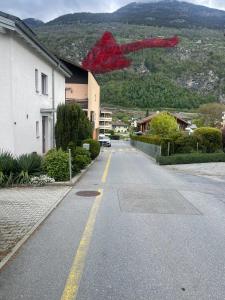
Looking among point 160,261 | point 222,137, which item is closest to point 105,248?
point 160,261

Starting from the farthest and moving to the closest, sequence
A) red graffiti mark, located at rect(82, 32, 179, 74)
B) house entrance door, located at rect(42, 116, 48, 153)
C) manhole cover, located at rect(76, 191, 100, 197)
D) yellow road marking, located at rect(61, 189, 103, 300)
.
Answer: red graffiti mark, located at rect(82, 32, 179, 74), house entrance door, located at rect(42, 116, 48, 153), manhole cover, located at rect(76, 191, 100, 197), yellow road marking, located at rect(61, 189, 103, 300)

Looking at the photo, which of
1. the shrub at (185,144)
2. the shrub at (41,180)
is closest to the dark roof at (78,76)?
the shrub at (185,144)

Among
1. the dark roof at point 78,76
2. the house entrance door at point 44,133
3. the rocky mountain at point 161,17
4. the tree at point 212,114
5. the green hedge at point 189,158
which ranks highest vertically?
the rocky mountain at point 161,17

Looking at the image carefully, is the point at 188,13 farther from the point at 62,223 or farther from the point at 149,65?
the point at 62,223

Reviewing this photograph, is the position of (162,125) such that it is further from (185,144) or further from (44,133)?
(44,133)

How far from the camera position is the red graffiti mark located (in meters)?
95.2

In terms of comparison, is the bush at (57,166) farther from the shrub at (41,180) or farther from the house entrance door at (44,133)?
the house entrance door at (44,133)

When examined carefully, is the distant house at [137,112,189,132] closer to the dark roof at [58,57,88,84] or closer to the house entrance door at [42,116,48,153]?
the dark roof at [58,57,88,84]

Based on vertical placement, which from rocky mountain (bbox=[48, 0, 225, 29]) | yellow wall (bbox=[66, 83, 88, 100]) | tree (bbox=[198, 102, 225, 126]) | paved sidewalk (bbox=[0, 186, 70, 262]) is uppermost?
rocky mountain (bbox=[48, 0, 225, 29])

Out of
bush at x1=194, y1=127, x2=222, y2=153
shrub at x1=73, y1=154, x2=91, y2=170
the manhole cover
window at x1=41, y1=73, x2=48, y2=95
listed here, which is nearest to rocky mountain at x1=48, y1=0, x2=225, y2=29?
bush at x1=194, y1=127, x2=222, y2=153

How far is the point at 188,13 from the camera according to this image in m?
186

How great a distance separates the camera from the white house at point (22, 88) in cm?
1371

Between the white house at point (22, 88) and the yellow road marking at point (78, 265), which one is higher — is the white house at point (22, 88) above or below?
above

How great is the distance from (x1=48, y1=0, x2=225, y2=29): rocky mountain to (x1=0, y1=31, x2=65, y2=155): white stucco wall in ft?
501
